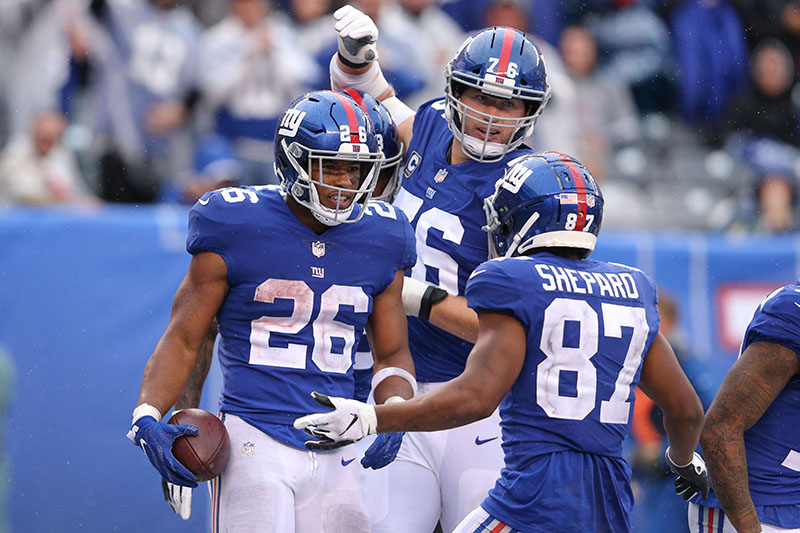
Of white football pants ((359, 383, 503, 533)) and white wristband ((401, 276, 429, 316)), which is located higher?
white wristband ((401, 276, 429, 316))

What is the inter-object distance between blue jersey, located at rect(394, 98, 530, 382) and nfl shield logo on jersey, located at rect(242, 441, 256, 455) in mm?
901

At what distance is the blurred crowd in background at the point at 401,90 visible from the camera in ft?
26.2

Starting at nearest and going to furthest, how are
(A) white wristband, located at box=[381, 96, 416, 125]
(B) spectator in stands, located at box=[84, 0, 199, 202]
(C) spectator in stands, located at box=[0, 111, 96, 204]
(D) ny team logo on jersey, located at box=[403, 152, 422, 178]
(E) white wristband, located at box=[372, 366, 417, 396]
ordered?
(E) white wristband, located at box=[372, 366, 417, 396] → (D) ny team logo on jersey, located at box=[403, 152, 422, 178] → (A) white wristband, located at box=[381, 96, 416, 125] → (C) spectator in stands, located at box=[0, 111, 96, 204] → (B) spectator in stands, located at box=[84, 0, 199, 202]

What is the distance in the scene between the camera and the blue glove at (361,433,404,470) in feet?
11.3

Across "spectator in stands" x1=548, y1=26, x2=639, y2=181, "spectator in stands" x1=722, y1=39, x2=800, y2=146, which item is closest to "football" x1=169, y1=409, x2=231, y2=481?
"spectator in stands" x1=548, y1=26, x2=639, y2=181

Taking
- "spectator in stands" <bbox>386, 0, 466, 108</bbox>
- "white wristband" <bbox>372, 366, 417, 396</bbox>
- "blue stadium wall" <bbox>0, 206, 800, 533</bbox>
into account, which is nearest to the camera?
"white wristband" <bbox>372, 366, 417, 396</bbox>

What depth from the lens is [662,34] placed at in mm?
9984

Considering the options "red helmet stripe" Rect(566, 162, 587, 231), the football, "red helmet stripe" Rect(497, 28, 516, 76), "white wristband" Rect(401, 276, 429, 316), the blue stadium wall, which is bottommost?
the blue stadium wall

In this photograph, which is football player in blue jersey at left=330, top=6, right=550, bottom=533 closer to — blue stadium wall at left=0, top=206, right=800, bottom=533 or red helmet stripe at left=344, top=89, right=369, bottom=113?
red helmet stripe at left=344, top=89, right=369, bottom=113

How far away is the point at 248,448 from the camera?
11.2ft

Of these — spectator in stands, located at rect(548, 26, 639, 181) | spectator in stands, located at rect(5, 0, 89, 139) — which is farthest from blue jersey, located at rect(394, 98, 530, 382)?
spectator in stands, located at rect(548, 26, 639, 181)

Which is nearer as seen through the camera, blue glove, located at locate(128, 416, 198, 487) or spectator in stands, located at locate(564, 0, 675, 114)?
blue glove, located at locate(128, 416, 198, 487)

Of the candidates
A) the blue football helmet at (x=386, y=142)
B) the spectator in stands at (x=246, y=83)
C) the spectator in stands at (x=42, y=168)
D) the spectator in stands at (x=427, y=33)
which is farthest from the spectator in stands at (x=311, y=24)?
the blue football helmet at (x=386, y=142)

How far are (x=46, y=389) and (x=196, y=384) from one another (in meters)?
1.79
